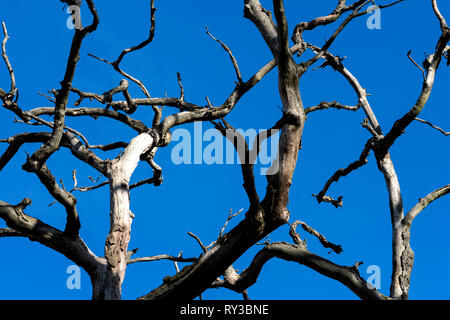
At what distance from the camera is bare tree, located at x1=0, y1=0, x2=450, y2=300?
4.54 m

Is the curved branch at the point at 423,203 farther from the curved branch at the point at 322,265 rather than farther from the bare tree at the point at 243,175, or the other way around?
the curved branch at the point at 322,265

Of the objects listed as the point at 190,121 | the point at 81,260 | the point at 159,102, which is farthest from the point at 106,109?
the point at 81,260

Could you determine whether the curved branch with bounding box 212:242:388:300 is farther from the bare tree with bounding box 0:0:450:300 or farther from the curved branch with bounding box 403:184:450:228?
the curved branch with bounding box 403:184:450:228

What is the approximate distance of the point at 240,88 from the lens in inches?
265

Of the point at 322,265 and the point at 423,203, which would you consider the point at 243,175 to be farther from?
the point at 423,203

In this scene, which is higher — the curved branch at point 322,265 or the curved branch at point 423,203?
the curved branch at point 423,203

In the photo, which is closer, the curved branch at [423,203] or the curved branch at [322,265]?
the curved branch at [322,265]

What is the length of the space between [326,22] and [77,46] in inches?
138

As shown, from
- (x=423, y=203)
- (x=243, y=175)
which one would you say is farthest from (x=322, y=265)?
(x=423, y=203)

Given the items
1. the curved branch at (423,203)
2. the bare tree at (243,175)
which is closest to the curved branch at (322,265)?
the bare tree at (243,175)

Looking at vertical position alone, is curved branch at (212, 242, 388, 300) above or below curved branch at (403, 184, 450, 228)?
below

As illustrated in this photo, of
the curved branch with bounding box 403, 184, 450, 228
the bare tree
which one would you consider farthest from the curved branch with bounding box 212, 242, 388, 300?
the curved branch with bounding box 403, 184, 450, 228

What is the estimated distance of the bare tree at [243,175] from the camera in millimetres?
4535
